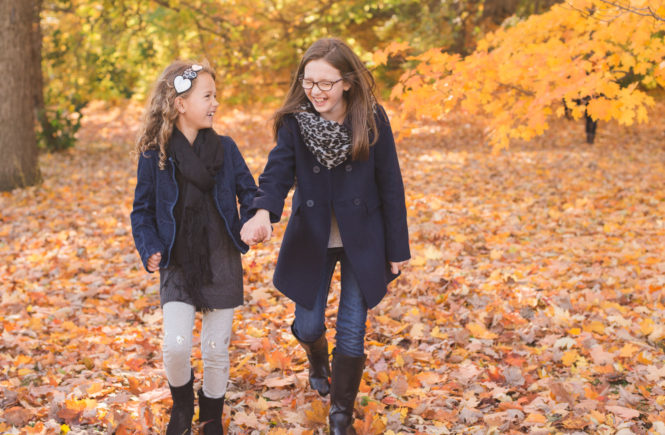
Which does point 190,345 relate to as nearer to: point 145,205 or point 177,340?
point 177,340

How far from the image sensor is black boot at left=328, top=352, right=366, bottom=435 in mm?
2777

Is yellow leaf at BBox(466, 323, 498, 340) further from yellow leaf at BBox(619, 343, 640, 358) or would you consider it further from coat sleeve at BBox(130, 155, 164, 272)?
coat sleeve at BBox(130, 155, 164, 272)

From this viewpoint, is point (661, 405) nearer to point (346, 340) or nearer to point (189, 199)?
point (346, 340)

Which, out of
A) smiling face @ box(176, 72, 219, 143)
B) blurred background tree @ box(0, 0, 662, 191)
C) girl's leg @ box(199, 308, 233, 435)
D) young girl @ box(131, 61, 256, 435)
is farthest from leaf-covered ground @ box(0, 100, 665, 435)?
blurred background tree @ box(0, 0, 662, 191)

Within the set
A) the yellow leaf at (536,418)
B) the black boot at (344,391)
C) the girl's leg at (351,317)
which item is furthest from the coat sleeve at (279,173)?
the yellow leaf at (536,418)

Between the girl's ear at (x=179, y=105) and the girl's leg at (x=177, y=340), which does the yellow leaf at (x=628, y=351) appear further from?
the girl's ear at (x=179, y=105)

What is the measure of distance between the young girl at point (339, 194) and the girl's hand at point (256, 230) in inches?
0.4

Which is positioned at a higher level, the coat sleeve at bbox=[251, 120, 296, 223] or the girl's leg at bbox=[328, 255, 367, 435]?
→ the coat sleeve at bbox=[251, 120, 296, 223]

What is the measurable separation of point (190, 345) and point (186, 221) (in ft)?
1.84

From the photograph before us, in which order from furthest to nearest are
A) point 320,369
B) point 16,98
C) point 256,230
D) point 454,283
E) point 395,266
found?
point 16,98, point 454,283, point 320,369, point 395,266, point 256,230

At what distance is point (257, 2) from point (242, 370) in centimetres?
1619

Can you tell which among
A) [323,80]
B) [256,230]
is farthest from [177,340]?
[323,80]

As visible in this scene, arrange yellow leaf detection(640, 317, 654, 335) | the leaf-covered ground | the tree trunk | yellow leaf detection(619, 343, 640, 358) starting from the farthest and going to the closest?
the tree trunk, yellow leaf detection(640, 317, 654, 335), yellow leaf detection(619, 343, 640, 358), the leaf-covered ground

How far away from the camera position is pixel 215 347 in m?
2.68
